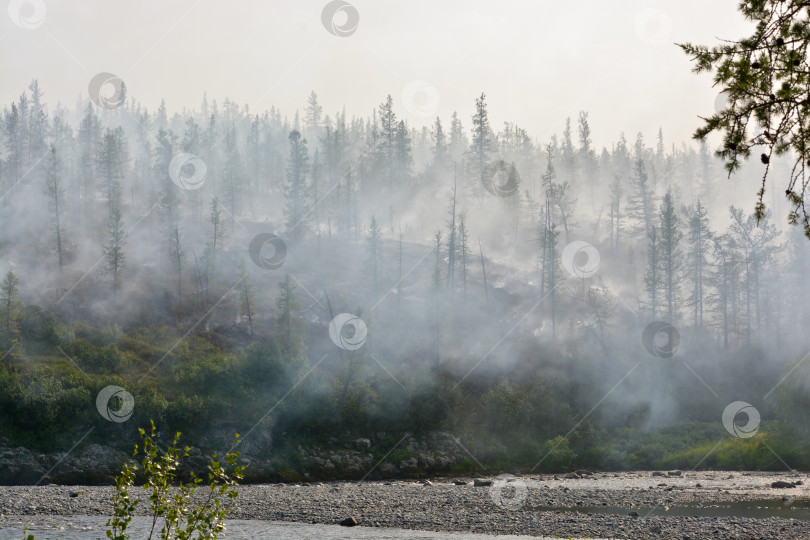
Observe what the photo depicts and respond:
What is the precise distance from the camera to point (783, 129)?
757 cm

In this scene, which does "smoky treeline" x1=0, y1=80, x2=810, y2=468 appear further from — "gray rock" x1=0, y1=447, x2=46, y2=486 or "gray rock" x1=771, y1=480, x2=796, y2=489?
"gray rock" x1=771, y1=480, x2=796, y2=489

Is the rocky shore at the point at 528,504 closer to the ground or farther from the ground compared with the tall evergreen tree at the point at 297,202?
closer to the ground

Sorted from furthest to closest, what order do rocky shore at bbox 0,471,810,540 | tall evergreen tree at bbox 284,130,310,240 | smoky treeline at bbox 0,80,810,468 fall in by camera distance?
tall evergreen tree at bbox 284,130,310,240
smoky treeline at bbox 0,80,810,468
rocky shore at bbox 0,471,810,540

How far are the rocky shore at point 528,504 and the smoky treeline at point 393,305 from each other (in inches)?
381

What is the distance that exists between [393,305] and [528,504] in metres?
48.4

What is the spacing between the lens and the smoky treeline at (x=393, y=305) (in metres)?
44.8

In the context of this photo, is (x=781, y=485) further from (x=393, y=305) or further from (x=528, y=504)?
(x=393, y=305)

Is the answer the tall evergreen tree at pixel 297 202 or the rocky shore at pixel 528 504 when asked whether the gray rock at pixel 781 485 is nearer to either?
the rocky shore at pixel 528 504

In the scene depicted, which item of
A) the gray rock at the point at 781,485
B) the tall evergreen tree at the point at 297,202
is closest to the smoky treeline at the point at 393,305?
the tall evergreen tree at the point at 297,202

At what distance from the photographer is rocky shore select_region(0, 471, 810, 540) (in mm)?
20609

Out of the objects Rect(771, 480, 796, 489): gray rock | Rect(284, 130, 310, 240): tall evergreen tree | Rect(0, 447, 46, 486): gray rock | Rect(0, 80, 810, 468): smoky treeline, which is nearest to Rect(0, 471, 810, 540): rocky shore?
Rect(771, 480, 796, 489): gray rock

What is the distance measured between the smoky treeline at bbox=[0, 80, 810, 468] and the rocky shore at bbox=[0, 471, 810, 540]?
967cm

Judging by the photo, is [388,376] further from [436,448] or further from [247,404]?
[247,404]

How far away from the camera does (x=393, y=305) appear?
73.9 m
